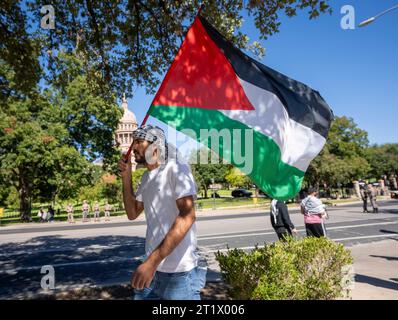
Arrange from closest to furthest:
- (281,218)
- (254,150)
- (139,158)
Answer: (139,158), (254,150), (281,218)

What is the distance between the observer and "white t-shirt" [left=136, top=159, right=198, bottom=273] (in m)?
2.50

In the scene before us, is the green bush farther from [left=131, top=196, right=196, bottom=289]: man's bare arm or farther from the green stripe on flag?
[left=131, top=196, right=196, bottom=289]: man's bare arm

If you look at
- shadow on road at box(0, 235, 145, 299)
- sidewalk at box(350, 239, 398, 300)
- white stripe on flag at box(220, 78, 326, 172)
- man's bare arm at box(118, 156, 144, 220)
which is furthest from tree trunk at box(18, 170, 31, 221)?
man's bare arm at box(118, 156, 144, 220)

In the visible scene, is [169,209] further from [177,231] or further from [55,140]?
[55,140]

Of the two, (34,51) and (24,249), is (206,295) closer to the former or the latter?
(34,51)

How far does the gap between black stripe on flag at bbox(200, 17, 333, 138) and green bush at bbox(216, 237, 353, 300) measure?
2.00 m

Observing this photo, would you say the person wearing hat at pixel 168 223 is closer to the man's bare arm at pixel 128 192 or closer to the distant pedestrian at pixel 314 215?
the man's bare arm at pixel 128 192

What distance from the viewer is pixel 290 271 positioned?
4809mm

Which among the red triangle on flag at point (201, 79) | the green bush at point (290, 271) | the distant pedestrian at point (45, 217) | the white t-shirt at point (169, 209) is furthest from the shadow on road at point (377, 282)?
the distant pedestrian at point (45, 217)

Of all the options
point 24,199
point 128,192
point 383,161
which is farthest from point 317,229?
point 383,161

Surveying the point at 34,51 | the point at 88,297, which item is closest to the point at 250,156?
the point at 88,297

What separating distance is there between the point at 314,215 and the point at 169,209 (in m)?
6.43

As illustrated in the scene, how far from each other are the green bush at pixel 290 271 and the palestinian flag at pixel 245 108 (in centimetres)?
160

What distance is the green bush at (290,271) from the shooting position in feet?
15.6
